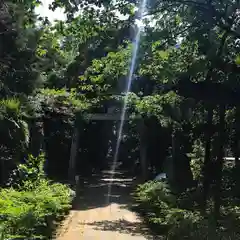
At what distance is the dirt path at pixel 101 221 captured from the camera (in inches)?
407

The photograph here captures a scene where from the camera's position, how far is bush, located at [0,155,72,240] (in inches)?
276

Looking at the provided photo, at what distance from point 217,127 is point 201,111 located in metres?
0.54

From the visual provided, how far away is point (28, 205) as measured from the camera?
26.4 ft

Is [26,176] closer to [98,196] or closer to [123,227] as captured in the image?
[123,227]

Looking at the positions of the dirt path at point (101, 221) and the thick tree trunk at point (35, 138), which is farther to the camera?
the thick tree trunk at point (35, 138)

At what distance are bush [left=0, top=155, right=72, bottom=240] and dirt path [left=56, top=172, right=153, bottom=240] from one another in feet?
1.91

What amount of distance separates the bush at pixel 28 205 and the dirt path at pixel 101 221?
22.9 inches

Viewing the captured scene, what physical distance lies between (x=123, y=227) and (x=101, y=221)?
118cm

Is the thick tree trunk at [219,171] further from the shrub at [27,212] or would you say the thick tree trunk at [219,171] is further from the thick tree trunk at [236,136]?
the shrub at [27,212]

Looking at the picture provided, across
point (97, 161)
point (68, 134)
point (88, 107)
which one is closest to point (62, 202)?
point (88, 107)

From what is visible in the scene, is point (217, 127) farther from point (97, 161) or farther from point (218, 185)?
point (97, 161)

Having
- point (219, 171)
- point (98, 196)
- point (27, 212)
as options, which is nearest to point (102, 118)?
point (98, 196)

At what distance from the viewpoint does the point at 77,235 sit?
10328mm

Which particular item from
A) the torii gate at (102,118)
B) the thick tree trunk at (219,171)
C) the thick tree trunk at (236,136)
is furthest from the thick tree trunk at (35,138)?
the thick tree trunk at (219,171)
